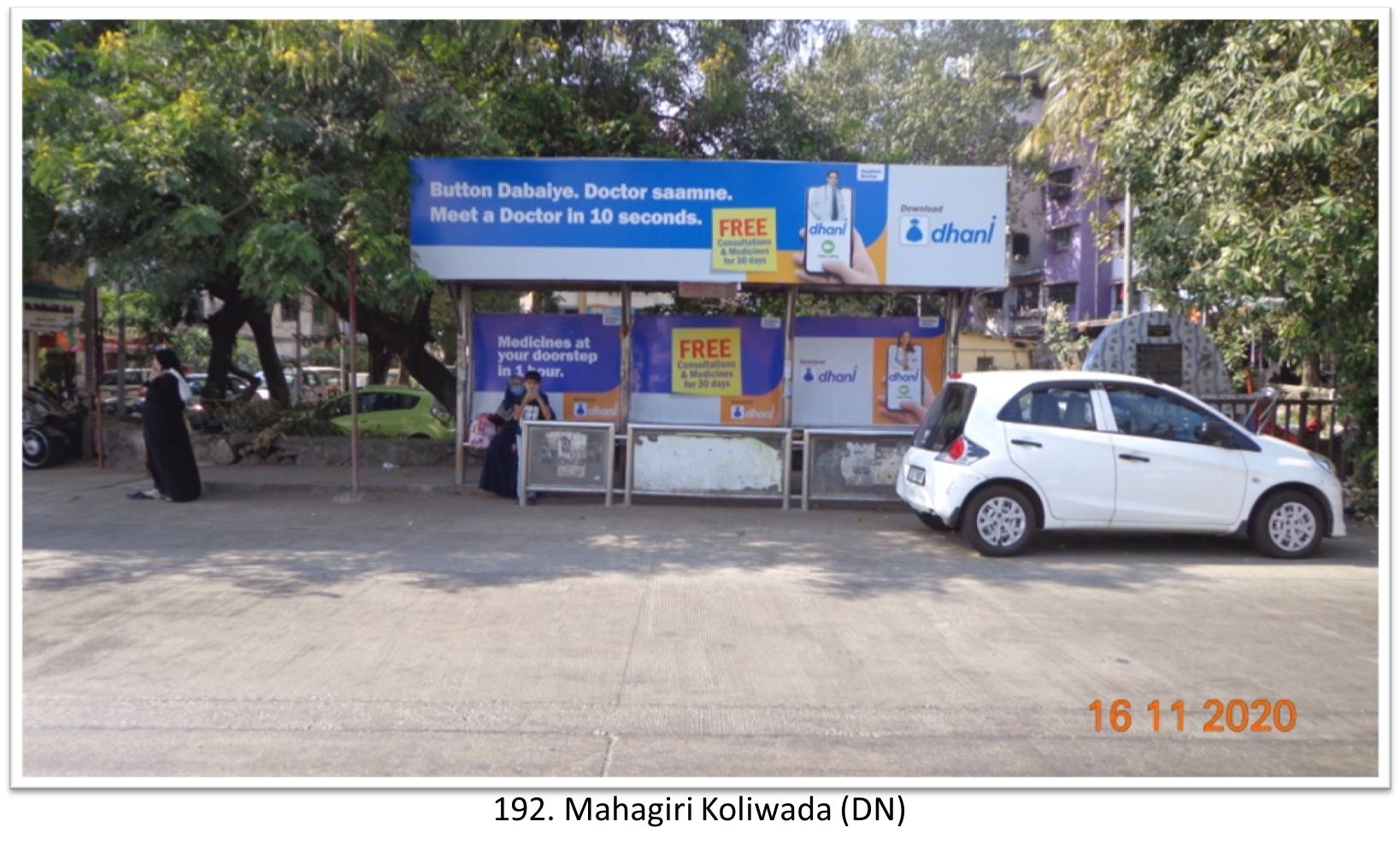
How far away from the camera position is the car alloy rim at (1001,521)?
1016cm

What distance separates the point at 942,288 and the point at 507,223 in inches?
199

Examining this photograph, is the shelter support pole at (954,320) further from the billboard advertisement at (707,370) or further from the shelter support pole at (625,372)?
the shelter support pole at (625,372)

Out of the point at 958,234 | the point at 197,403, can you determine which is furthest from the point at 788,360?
the point at 197,403

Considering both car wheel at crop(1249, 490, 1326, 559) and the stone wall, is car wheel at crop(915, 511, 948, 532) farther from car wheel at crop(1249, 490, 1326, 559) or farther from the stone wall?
the stone wall

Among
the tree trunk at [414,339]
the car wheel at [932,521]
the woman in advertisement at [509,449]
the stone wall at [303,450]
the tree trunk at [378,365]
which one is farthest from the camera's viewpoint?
the tree trunk at [378,365]

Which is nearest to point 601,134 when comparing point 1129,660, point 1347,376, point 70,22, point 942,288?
point 942,288

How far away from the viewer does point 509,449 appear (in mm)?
13516

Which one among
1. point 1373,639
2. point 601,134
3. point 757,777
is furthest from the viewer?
point 601,134

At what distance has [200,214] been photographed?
11.6 m

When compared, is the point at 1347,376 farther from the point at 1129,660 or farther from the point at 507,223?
the point at 507,223

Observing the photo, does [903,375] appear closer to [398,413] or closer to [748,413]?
[748,413]

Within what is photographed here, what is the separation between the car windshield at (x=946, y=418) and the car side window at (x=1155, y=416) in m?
1.25

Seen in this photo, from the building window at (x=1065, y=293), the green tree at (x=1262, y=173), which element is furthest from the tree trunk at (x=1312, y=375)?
the building window at (x=1065, y=293)

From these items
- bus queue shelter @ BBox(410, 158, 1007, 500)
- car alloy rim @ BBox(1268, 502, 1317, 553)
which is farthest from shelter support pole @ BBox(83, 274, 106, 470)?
car alloy rim @ BBox(1268, 502, 1317, 553)
